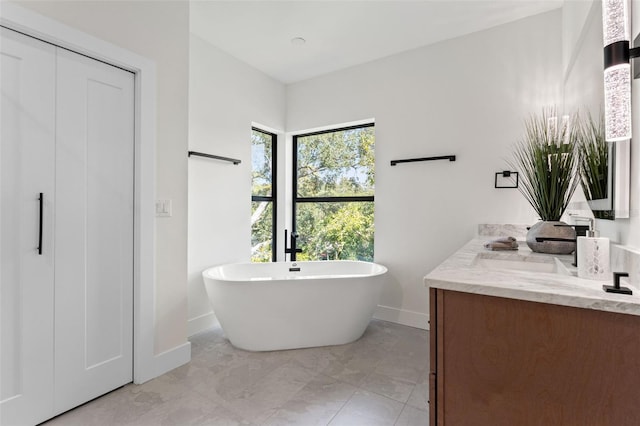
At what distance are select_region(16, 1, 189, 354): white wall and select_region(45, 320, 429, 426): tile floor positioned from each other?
0.33 m

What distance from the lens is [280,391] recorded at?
1.86m

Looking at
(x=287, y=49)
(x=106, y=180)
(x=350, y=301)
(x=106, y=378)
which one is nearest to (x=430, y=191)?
(x=350, y=301)

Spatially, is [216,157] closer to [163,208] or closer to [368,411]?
[163,208]

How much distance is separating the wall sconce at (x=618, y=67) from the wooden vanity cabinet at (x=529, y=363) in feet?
2.27

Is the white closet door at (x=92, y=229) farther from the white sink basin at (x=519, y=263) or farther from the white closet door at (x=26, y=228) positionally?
the white sink basin at (x=519, y=263)

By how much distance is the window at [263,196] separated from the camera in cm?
362

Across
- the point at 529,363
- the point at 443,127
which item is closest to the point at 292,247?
the point at 443,127

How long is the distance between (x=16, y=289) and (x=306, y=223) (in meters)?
2.73

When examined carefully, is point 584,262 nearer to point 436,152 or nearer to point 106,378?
point 436,152

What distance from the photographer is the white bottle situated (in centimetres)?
96

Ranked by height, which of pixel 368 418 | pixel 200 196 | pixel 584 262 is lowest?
pixel 368 418

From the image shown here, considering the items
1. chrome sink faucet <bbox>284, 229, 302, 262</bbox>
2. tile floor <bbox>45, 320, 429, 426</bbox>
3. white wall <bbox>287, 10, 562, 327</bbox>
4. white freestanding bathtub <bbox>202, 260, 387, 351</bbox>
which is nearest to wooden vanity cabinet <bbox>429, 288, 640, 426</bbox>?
tile floor <bbox>45, 320, 429, 426</bbox>

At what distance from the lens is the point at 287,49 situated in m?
3.03

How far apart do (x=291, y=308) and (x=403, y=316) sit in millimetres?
1271
